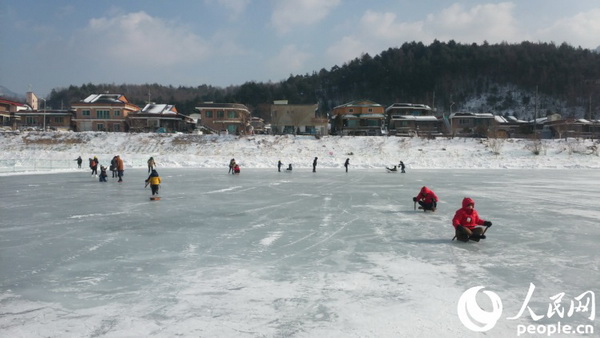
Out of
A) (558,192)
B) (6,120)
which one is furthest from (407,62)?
(558,192)

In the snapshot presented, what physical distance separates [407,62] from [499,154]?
245 feet

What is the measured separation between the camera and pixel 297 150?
41.1 meters

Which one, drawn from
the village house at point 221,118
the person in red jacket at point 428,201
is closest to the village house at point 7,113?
the village house at point 221,118

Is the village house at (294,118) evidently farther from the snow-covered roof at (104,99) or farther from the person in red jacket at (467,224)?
the person in red jacket at (467,224)

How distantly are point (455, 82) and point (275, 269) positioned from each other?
108071 millimetres

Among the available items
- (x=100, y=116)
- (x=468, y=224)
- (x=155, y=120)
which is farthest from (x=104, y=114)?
(x=468, y=224)

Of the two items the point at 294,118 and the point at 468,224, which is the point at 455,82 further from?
the point at 468,224

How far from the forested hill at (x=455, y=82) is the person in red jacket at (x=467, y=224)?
85126mm

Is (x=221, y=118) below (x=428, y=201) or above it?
above

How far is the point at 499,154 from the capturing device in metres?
38.6

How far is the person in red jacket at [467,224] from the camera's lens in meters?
7.02

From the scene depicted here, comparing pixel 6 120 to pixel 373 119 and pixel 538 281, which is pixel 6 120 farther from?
pixel 538 281

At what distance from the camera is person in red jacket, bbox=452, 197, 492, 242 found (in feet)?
23.0

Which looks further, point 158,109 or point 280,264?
point 158,109
